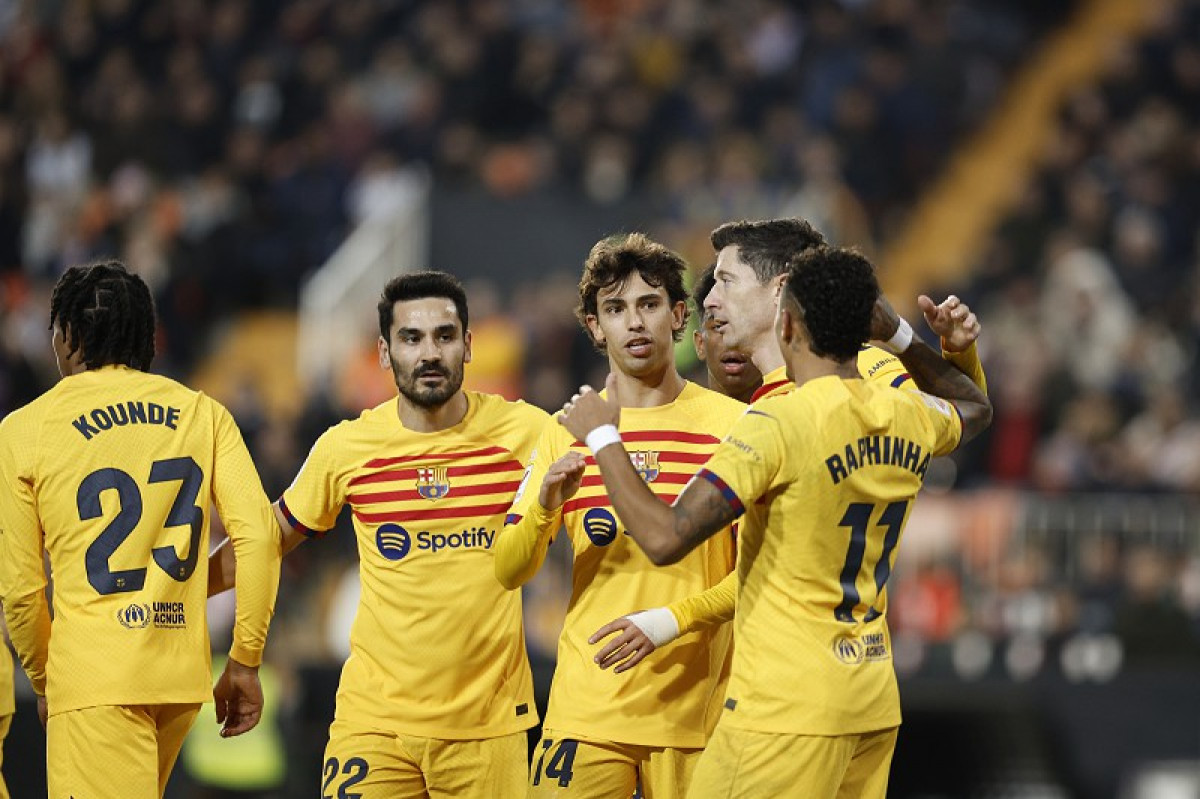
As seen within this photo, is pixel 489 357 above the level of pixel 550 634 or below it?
above

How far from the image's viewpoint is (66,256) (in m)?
17.3

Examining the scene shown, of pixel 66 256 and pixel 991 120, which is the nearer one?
pixel 66 256

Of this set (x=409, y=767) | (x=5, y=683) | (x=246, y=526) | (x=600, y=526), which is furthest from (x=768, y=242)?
(x=5, y=683)

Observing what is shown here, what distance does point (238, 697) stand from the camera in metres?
6.50

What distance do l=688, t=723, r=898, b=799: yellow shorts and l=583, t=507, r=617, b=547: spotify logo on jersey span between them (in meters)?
1.00

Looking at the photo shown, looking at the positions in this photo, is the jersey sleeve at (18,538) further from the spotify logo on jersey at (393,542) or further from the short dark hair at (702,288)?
the short dark hair at (702,288)

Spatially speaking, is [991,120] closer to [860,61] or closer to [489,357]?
[860,61]

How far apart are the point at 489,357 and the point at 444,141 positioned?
13.5ft

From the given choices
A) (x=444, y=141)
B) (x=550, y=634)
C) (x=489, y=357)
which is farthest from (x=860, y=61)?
(x=550, y=634)

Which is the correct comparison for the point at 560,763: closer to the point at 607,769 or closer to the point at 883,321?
the point at 607,769

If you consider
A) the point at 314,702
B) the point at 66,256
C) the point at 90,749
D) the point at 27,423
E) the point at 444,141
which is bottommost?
the point at 314,702

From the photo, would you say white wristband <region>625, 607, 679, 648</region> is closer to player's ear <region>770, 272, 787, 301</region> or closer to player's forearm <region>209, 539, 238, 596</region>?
player's ear <region>770, 272, 787, 301</region>

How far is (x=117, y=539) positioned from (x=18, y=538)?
341 millimetres

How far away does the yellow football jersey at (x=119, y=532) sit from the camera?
6.11m
